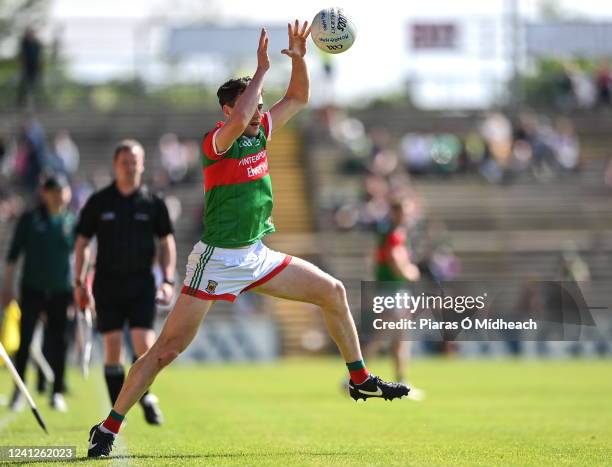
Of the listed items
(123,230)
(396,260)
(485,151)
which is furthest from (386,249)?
(485,151)

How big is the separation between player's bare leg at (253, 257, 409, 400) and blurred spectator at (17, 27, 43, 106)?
27.6m

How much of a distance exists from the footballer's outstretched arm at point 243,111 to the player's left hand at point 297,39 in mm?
613

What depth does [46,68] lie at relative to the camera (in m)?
39.9

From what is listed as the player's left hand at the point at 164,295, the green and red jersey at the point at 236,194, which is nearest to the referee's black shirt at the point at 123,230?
the player's left hand at the point at 164,295

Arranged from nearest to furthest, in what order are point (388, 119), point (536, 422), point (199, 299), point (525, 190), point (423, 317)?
point (199, 299), point (423, 317), point (536, 422), point (525, 190), point (388, 119)

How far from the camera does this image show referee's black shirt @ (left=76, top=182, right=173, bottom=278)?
12289mm

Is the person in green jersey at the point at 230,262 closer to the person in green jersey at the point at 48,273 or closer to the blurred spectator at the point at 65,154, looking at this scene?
the person in green jersey at the point at 48,273

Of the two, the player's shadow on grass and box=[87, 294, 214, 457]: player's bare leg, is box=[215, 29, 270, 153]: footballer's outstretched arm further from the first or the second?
the player's shadow on grass

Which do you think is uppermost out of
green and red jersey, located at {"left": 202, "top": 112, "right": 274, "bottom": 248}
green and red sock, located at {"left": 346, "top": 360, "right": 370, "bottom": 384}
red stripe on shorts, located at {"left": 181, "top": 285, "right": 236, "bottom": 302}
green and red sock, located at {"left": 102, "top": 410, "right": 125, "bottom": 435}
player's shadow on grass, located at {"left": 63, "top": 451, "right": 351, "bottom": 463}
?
green and red jersey, located at {"left": 202, "top": 112, "right": 274, "bottom": 248}

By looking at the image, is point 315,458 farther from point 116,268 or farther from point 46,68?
point 46,68

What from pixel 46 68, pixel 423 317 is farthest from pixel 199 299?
pixel 46 68

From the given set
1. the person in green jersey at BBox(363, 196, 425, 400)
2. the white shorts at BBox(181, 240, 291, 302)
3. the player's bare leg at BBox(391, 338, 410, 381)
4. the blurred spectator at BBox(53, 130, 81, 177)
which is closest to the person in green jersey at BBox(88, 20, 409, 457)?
the white shorts at BBox(181, 240, 291, 302)

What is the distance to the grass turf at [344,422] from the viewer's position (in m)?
9.98

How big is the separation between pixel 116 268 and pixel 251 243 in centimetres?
267
